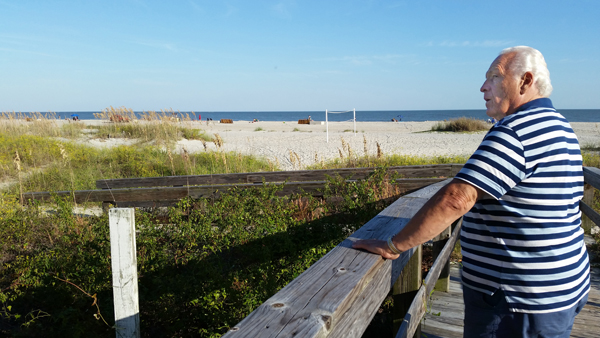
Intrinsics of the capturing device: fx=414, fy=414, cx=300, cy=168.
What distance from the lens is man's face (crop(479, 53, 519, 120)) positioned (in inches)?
65.7

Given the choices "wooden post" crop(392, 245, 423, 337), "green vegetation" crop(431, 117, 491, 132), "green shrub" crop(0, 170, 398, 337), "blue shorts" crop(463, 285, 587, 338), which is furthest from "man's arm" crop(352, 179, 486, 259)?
"green vegetation" crop(431, 117, 491, 132)

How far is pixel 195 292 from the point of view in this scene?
3492 mm

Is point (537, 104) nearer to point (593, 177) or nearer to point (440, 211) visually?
point (440, 211)

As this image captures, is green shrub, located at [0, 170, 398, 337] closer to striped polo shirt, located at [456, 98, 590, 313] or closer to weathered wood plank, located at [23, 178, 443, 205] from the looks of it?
weathered wood plank, located at [23, 178, 443, 205]

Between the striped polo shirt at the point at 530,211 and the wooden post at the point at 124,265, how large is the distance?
1931 millimetres

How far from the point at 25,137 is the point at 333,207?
12.6 metres

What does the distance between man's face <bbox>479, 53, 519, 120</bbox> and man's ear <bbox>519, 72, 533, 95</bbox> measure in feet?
0.06

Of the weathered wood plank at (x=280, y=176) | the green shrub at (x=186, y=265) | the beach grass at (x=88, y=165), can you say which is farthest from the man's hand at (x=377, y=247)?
the beach grass at (x=88, y=165)

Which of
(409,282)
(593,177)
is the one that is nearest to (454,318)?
(409,282)

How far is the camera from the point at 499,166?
1.44m

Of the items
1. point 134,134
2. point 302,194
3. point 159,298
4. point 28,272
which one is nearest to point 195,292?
point 159,298

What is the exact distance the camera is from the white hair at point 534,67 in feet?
5.35

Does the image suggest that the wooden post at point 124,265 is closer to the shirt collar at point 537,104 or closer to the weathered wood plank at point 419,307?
the weathered wood plank at point 419,307

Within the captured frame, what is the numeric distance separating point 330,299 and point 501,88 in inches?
43.6
